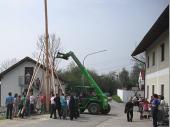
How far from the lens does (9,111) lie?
27.4m

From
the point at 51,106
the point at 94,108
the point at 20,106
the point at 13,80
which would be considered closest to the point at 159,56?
the point at 94,108

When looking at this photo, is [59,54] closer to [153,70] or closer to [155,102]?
[153,70]

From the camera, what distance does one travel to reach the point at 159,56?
1125 inches

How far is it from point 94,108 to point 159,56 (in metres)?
7.46

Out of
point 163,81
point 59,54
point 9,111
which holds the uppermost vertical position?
point 59,54

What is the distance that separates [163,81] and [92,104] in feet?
27.2

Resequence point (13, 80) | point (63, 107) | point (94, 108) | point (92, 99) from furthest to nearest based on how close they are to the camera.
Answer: point (13, 80), point (92, 99), point (94, 108), point (63, 107)

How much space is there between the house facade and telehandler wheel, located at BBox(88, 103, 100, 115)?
175 inches

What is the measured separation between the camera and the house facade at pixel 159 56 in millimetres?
23013

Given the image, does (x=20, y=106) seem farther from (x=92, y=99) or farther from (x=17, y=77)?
(x=17, y=77)

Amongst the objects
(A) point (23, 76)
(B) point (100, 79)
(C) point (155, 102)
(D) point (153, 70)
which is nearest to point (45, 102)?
(D) point (153, 70)

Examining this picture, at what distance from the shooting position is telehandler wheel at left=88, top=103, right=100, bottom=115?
33.0 m

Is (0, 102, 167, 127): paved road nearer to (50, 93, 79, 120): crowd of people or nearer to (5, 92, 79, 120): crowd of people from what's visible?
(50, 93, 79, 120): crowd of people

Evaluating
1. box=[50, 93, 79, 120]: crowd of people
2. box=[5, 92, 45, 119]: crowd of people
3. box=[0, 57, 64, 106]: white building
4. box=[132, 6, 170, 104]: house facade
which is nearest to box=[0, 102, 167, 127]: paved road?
box=[50, 93, 79, 120]: crowd of people
